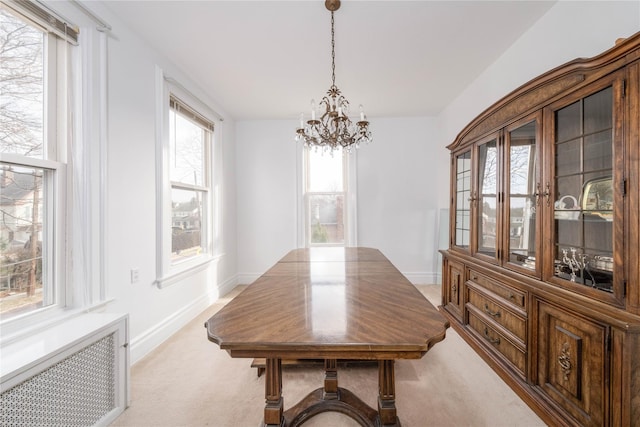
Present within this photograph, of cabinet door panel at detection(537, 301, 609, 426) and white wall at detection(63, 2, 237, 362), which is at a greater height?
white wall at detection(63, 2, 237, 362)

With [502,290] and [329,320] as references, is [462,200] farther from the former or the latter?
[329,320]

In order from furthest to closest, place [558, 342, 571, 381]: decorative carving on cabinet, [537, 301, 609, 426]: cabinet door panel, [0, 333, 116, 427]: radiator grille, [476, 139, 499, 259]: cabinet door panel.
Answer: [476, 139, 499, 259]: cabinet door panel → [558, 342, 571, 381]: decorative carving on cabinet → [537, 301, 609, 426]: cabinet door panel → [0, 333, 116, 427]: radiator grille

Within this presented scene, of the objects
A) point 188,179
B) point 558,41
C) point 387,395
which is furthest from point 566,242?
point 188,179

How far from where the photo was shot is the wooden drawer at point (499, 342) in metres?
1.83

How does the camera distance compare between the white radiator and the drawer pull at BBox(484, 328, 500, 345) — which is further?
the drawer pull at BBox(484, 328, 500, 345)

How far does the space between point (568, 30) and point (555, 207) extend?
1355 mm

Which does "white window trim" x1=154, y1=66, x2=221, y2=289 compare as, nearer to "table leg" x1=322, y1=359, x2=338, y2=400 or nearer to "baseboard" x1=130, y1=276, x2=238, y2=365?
"baseboard" x1=130, y1=276, x2=238, y2=365

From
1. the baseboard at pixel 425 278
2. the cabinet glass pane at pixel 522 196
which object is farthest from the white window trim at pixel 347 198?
the cabinet glass pane at pixel 522 196

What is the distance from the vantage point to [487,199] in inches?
91.4

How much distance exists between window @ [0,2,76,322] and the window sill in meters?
0.83

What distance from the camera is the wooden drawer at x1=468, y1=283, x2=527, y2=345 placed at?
1.82 m

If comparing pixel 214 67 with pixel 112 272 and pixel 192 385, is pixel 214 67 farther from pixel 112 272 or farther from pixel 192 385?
pixel 192 385

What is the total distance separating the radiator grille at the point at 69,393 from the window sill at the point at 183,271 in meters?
0.97

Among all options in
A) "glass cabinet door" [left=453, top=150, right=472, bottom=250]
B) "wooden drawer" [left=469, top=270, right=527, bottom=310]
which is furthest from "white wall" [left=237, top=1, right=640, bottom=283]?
"wooden drawer" [left=469, top=270, right=527, bottom=310]
